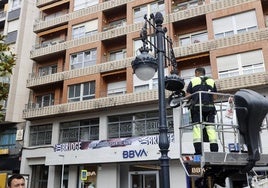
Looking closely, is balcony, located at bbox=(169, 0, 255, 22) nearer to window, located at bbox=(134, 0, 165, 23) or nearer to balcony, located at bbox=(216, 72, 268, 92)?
window, located at bbox=(134, 0, 165, 23)

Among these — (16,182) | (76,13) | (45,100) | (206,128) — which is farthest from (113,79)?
(16,182)

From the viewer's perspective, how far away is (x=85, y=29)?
2459 centimetres

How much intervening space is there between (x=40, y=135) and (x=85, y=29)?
904 centimetres

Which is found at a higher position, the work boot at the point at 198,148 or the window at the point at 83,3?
the window at the point at 83,3

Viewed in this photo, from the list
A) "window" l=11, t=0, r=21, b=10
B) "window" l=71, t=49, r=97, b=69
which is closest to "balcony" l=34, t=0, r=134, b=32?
"window" l=11, t=0, r=21, b=10

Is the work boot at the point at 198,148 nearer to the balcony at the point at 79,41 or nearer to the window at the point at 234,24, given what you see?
the window at the point at 234,24

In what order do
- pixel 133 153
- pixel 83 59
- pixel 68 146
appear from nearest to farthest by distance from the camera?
pixel 133 153 → pixel 68 146 → pixel 83 59

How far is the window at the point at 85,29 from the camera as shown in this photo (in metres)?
24.2

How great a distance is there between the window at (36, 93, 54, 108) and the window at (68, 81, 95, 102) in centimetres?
279

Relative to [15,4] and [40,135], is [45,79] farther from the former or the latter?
[15,4]

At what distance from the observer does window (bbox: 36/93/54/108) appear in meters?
25.4

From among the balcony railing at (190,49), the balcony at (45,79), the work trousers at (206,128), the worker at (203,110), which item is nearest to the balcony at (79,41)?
the balcony at (45,79)

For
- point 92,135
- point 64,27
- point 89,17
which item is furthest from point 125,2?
point 92,135

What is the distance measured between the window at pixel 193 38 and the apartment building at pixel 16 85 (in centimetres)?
1392
